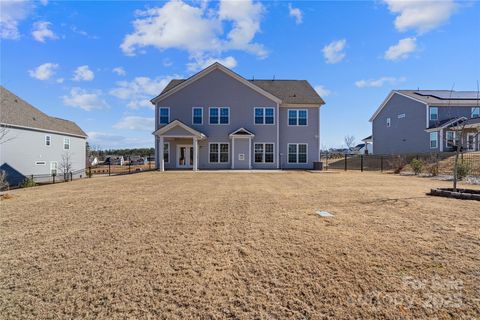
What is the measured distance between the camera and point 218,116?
2236 centimetres

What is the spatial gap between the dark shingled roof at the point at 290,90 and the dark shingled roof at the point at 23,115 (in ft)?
36.2

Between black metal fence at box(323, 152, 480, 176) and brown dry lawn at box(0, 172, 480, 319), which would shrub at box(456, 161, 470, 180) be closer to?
black metal fence at box(323, 152, 480, 176)

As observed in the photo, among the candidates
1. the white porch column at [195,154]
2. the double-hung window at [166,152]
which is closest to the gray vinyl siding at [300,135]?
the white porch column at [195,154]

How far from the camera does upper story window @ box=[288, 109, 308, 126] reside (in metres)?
23.0

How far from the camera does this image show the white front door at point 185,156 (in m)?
22.4

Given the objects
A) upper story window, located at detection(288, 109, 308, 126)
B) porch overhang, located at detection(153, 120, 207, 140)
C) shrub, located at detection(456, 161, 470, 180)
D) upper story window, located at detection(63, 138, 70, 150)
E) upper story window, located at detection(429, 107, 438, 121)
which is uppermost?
upper story window, located at detection(429, 107, 438, 121)

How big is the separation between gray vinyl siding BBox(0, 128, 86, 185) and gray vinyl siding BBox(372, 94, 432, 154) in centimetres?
3724

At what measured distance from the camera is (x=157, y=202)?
303 inches

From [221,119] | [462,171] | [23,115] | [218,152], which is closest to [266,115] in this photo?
[221,119]

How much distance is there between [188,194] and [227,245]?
5.07 meters

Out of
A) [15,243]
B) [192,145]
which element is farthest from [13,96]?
[15,243]

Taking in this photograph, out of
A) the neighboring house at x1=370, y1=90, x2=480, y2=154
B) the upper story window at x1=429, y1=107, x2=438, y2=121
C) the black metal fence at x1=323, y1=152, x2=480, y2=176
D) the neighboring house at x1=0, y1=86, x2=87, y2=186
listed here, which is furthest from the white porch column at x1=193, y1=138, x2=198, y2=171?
the upper story window at x1=429, y1=107, x2=438, y2=121

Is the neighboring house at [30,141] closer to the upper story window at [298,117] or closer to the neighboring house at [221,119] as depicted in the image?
the neighboring house at [221,119]

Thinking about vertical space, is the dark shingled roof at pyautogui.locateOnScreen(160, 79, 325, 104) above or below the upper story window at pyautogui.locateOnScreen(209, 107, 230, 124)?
above
